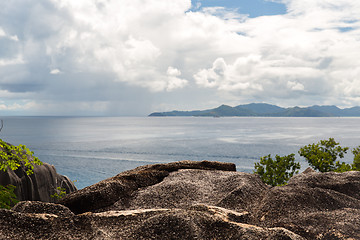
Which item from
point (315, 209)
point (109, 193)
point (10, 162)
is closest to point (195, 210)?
point (109, 193)

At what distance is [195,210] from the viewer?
→ 6.46 metres

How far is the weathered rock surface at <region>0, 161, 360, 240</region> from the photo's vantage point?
5527mm

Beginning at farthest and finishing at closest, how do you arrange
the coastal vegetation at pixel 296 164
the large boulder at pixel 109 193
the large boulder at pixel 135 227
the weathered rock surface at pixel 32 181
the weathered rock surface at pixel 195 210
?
the coastal vegetation at pixel 296 164
the weathered rock surface at pixel 32 181
the large boulder at pixel 109 193
the weathered rock surface at pixel 195 210
the large boulder at pixel 135 227

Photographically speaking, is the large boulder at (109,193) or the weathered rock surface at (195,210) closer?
the weathered rock surface at (195,210)

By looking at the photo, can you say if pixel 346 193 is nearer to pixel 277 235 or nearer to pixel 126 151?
pixel 277 235

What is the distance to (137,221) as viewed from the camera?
5.99 meters

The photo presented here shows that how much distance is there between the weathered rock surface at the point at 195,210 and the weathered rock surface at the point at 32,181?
4711mm

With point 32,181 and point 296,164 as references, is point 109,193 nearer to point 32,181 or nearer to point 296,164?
point 32,181

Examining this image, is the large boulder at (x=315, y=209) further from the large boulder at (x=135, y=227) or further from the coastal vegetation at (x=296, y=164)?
the coastal vegetation at (x=296, y=164)

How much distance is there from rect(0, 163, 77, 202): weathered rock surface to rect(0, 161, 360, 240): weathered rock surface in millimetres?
4711

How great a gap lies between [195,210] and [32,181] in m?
10.3

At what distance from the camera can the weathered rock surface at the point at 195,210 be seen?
218 inches

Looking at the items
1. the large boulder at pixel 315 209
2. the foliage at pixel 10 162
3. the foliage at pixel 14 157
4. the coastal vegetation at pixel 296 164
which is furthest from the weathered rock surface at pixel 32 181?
the coastal vegetation at pixel 296 164

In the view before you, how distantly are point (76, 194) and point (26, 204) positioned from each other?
1836 mm
